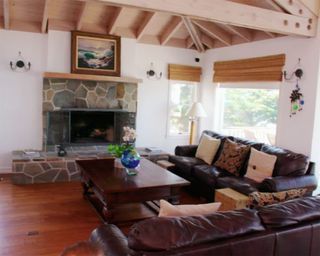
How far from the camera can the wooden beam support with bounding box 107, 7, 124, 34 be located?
527 cm

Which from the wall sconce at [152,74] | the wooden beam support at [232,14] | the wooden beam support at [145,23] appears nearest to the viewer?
the wooden beam support at [232,14]

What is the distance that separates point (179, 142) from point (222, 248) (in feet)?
17.3

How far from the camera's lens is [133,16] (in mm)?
5754

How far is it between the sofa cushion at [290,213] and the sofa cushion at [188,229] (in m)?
0.08

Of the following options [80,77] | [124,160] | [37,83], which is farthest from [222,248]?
[37,83]

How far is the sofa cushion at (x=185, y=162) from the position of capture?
16.5 feet

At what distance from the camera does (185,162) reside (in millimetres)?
5160

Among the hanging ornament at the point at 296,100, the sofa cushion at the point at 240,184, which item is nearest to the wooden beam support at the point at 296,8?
the hanging ornament at the point at 296,100

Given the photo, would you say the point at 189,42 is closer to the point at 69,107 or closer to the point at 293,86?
the point at 293,86

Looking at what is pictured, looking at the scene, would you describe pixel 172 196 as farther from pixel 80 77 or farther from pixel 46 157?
pixel 80 77

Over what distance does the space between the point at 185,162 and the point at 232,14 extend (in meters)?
2.33

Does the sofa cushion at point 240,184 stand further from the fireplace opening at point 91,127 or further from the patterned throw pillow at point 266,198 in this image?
the fireplace opening at point 91,127

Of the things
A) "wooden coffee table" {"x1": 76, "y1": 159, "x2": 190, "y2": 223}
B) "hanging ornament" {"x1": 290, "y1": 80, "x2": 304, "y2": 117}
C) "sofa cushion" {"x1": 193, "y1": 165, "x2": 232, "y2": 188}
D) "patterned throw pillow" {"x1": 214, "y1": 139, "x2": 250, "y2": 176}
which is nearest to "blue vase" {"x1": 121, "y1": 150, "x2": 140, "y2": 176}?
"wooden coffee table" {"x1": 76, "y1": 159, "x2": 190, "y2": 223}

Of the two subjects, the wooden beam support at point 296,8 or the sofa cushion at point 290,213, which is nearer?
the sofa cushion at point 290,213
